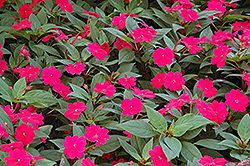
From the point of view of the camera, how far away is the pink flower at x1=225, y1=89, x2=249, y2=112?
125 centimetres

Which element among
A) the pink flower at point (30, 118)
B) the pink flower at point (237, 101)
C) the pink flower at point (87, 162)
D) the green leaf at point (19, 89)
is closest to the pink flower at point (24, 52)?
the green leaf at point (19, 89)

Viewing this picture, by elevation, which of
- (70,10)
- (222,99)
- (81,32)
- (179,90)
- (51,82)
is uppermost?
(70,10)

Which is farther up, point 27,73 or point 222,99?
point 27,73

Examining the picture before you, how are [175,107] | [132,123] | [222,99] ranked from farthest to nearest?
[222,99], [175,107], [132,123]

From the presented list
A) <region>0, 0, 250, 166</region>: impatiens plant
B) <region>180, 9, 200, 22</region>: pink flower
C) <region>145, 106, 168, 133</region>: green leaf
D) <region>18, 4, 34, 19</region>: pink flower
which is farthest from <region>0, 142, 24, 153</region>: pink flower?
<region>180, 9, 200, 22</region>: pink flower

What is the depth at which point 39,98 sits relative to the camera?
1308 mm

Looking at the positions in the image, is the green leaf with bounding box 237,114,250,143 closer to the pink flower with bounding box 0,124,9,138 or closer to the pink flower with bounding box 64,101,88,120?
the pink flower with bounding box 64,101,88,120

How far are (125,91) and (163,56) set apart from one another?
0.31 metres

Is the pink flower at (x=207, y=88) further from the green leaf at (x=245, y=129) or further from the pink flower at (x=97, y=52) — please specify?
the pink flower at (x=97, y=52)

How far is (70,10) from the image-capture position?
5.72ft

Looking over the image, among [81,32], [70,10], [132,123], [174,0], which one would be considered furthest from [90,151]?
[174,0]

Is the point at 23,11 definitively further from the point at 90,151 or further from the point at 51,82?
the point at 90,151

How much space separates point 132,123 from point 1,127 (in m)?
0.53

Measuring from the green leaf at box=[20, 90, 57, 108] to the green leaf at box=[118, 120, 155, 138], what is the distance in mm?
446
